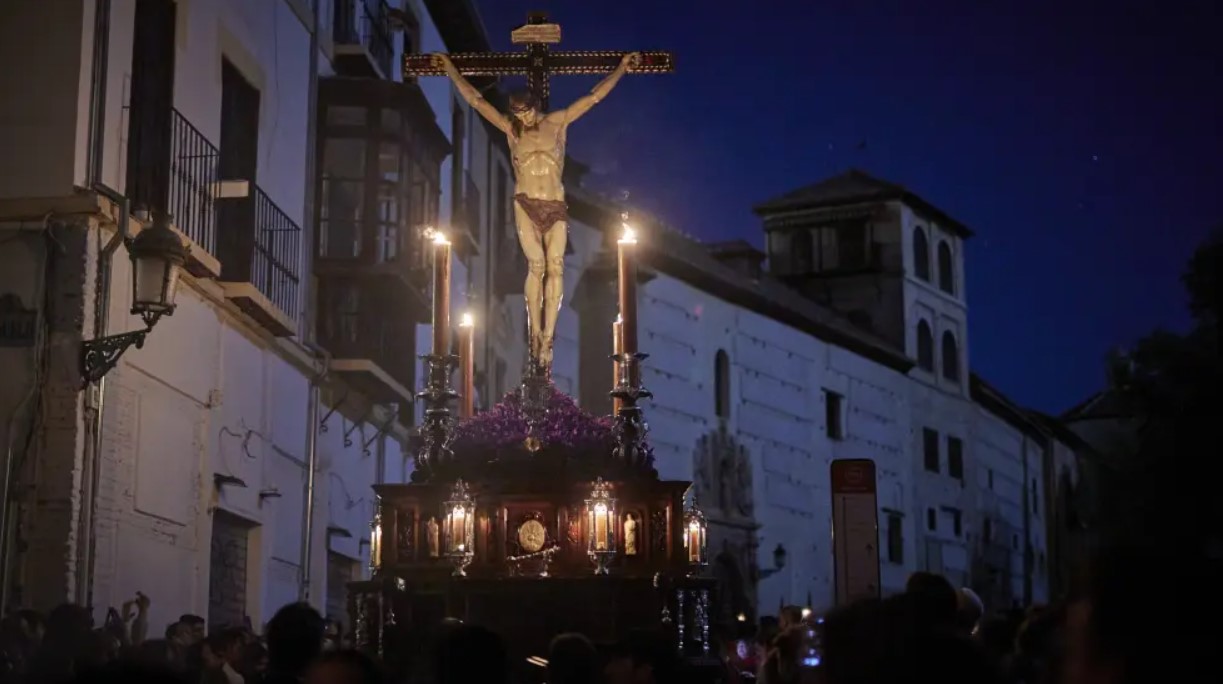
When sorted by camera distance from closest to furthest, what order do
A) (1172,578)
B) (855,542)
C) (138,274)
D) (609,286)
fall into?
1. (1172,578)
2. (855,542)
3. (138,274)
4. (609,286)

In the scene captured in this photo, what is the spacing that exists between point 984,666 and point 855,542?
483 cm

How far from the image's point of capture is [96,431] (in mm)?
11320

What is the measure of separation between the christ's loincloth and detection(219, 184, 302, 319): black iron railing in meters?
4.21

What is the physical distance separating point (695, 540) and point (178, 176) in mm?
5619

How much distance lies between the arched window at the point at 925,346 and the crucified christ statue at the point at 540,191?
3677cm

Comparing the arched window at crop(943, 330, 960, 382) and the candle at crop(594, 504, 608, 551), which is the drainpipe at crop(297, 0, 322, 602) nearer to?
the candle at crop(594, 504, 608, 551)

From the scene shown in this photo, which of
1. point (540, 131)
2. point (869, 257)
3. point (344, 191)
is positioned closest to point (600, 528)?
point (540, 131)

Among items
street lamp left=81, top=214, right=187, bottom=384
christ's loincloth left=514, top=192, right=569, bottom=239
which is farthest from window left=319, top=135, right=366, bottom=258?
street lamp left=81, top=214, right=187, bottom=384

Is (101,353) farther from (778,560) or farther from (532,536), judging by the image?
(778,560)

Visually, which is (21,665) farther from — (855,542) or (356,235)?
(356,235)

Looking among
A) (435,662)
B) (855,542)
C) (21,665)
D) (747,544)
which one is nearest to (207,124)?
(21,665)

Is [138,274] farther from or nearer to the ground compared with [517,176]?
nearer to the ground

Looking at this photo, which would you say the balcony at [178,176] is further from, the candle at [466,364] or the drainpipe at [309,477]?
the drainpipe at [309,477]

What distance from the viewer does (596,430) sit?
11180 mm
